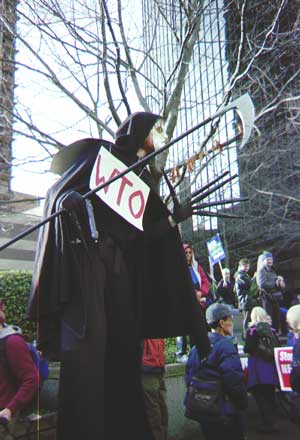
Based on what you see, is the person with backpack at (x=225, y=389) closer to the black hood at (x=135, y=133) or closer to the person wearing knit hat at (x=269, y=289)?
the black hood at (x=135, y=133)

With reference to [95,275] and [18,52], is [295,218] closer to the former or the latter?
[18,52]

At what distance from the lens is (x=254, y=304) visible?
905 centimetres

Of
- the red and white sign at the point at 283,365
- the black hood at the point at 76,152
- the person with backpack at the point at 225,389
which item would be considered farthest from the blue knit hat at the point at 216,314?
the black hood at the point at 76,152

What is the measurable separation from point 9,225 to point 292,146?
8936mm

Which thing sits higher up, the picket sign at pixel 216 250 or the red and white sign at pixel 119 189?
the picket sign at pixel 216 250

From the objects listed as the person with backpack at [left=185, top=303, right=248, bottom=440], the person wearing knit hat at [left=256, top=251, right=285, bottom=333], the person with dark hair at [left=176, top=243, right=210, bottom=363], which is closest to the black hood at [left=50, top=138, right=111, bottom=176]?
the person with backpack at [left=185, top=303, right=248, bottom=440]

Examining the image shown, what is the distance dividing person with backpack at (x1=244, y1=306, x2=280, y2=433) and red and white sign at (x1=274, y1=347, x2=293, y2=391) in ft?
0.63

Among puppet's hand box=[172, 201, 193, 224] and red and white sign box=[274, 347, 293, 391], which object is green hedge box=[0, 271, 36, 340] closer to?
red and white sign box=[274, 347, 293, 391]

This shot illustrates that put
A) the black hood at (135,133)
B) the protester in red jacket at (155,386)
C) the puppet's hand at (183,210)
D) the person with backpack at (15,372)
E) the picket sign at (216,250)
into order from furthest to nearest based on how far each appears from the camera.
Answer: the picket sign at (216,250)
the protester in red jacket at (155,386)
the person with backpack at (15,372)
the black hood at (135,133)
the puppet's hand at (183,210)

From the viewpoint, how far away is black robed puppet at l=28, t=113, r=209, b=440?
7.20 feet

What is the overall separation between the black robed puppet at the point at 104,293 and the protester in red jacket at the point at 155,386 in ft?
5.49

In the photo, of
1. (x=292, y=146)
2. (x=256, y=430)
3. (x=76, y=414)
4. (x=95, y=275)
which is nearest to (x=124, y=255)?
(x=95, y=275)

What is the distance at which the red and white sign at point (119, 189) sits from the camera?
2.43m

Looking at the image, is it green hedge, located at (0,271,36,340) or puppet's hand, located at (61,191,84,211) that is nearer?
puppet's hand, located at (61,191,84,211)
